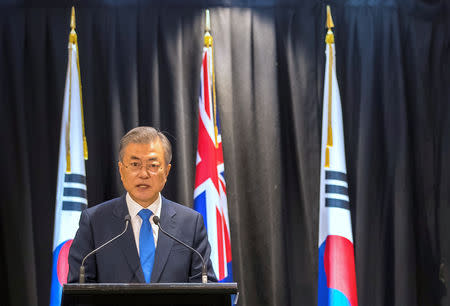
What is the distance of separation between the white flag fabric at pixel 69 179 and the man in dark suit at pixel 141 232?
1350 mm

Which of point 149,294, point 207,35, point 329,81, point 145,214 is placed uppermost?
point 207,35

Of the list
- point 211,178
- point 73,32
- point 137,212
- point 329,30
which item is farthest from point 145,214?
point 329,30

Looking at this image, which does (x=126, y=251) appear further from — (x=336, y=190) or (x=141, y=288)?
(x=336, y=190)

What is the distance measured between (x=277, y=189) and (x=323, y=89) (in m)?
0.83

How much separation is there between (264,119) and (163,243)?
6.61 feet

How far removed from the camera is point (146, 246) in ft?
7.91

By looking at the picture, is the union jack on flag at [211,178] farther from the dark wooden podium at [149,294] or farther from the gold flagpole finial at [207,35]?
the dark wooden podium at [149,294]

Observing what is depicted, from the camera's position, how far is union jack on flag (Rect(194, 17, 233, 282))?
12.4 ft

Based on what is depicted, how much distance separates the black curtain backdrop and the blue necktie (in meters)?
1.61

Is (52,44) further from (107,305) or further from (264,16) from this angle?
(107,305)

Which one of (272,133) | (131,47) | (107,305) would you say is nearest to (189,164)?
(272,133)

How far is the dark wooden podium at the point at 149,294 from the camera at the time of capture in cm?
176

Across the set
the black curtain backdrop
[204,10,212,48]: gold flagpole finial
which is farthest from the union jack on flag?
the black curtain backdrop

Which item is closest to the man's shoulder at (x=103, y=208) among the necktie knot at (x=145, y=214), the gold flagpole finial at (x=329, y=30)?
the necktie knot at (x=145, y=214)
